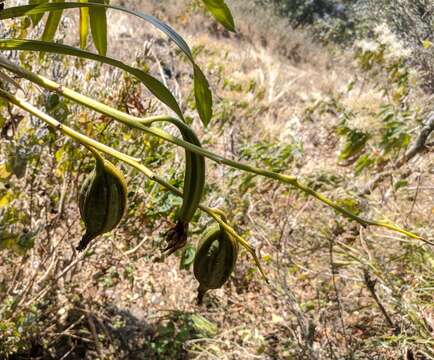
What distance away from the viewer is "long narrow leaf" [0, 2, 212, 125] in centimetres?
55

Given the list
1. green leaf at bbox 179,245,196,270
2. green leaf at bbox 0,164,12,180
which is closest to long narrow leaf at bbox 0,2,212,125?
green leaf at bbox 0,164,12,180

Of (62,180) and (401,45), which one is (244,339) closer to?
(62,180)

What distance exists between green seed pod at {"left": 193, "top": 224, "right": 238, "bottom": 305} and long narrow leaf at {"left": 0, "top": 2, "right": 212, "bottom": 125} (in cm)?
21

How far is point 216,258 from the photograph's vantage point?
0.62 metres

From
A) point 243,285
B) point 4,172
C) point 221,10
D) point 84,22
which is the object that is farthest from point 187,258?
point 221,10

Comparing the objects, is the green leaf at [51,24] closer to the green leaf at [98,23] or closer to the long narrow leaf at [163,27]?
the green leaf at [98,23]

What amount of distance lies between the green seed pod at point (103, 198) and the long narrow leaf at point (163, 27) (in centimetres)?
18

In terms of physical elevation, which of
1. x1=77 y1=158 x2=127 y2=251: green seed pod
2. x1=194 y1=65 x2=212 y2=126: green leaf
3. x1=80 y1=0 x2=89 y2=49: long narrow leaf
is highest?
x1=80 y1=0 x2=89 y2=49: long narrow leaf

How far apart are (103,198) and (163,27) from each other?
26 centimetres

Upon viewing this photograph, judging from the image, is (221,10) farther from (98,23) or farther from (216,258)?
(216,258)

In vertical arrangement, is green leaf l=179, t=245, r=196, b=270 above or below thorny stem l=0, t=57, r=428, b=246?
below

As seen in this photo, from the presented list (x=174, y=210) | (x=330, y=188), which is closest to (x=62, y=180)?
(x=174, y=210)

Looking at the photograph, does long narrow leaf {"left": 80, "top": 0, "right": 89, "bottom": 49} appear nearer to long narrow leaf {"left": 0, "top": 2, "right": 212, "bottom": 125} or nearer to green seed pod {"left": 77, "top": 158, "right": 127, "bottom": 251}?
long narrow leaf {"left": 0, "top": 2, "right": 212, "bottom": 125}

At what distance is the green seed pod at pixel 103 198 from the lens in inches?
22.5
